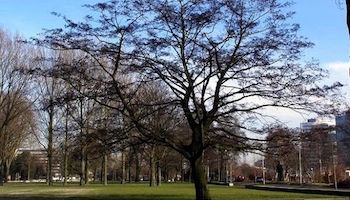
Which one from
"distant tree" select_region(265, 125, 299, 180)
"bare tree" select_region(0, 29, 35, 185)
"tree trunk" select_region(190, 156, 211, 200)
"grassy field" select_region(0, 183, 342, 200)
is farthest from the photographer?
"bare tree" select_region(0, 29, 35, 185)

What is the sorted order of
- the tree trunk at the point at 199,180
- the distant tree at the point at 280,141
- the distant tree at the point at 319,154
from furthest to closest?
the distant tree at the point at 319,154
the distant tree at the point at 280,141
the tree trunk at the point at 199,180

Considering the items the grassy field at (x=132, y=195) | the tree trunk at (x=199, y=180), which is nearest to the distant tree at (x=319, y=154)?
the grassy field at (x=132, y=195)

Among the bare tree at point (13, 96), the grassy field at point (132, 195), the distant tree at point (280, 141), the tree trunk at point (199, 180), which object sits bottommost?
the grassy field at point (132, 195)

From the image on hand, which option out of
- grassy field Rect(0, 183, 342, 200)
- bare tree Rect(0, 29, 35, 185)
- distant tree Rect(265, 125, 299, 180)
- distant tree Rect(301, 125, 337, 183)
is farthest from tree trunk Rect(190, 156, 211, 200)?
bare tree Rect(0, 29, 35, 185)

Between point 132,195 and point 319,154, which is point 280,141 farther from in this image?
point 319,154

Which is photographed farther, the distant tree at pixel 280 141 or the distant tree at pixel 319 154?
the distant tree at pixel 319 154

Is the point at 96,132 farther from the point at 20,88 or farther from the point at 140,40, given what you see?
the point at 20,88

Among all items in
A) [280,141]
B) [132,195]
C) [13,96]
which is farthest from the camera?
[13,96]

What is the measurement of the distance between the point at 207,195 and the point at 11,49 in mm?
39175

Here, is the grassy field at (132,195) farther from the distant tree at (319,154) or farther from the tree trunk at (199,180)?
the tree trunk at (199,180)

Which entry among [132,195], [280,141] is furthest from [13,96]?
[280,141]

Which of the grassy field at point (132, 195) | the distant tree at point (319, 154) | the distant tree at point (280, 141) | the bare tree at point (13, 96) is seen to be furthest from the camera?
the bare tree at point (13, 96)

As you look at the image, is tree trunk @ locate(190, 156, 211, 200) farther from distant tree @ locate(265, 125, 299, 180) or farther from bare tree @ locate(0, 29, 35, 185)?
bare tree @ locate(0, 29, 35, 185)

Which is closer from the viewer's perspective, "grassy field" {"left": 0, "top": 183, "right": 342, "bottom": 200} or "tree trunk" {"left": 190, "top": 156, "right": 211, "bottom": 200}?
"tree trunk" {"left": 190, "top": 156, "right": 211, "bottom": 200}
